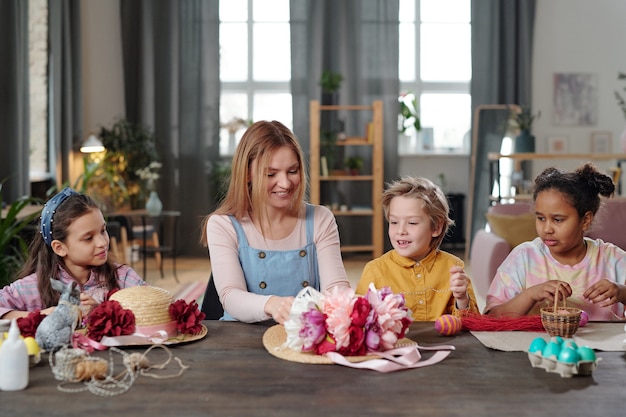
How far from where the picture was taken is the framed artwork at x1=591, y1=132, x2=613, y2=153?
8758 mm

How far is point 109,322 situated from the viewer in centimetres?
159

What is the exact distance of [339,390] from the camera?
129cm

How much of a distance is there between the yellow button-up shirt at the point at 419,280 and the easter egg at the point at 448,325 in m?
0.46

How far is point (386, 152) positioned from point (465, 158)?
33.0 inches

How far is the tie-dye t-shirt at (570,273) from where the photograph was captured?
2189 millimetres

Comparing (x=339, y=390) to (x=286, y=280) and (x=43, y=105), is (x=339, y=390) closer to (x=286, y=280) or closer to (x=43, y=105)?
(x=286, y=280)

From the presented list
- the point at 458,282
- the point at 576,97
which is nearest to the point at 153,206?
the point at 576,97

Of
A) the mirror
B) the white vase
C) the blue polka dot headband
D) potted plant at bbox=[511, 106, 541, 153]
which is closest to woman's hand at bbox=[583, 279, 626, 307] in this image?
the blue polka dot headband

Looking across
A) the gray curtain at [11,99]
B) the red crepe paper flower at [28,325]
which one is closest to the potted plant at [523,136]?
the gray curtain at [11,99]

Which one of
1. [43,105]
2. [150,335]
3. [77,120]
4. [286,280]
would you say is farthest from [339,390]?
[77,120]

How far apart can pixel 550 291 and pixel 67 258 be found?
1.21m

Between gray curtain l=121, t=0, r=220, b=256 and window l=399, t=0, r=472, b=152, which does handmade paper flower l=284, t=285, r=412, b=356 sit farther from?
window l=399, t=0, r=472, b=152

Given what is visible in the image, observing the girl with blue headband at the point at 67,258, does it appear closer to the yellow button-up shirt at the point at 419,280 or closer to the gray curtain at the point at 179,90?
the yellow button-up shirt at the point at 419,280

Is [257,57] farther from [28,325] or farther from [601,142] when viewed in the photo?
[28,325]
